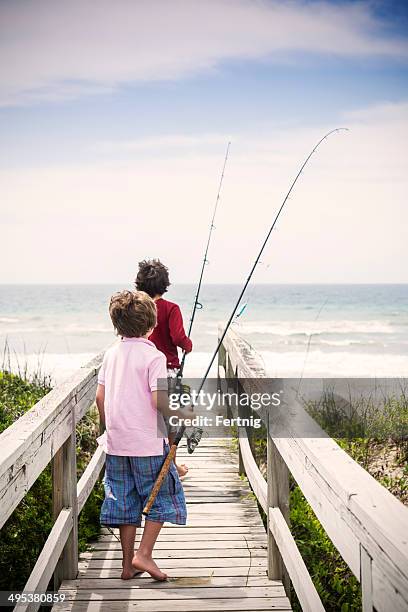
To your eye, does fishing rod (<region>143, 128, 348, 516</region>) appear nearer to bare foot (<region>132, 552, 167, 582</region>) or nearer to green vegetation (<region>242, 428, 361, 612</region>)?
bare foot (<region>132, 552, 167, 582</region>)

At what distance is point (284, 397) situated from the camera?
320 centimetres

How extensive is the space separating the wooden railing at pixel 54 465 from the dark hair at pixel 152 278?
2.01ft

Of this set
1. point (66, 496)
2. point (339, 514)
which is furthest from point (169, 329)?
point (339, 514)

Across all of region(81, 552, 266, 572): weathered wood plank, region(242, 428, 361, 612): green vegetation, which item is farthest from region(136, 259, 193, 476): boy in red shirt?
region(242, 428, 361, 612): green vegetation

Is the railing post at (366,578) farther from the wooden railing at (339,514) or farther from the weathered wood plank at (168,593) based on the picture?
the weathered wood plank at (168,593)

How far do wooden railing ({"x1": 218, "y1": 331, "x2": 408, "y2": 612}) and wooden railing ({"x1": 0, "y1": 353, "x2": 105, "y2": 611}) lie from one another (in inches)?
35.3

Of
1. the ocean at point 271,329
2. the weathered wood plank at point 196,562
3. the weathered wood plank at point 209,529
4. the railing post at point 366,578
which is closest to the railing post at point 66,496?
the weathered wood plank at point 196,562

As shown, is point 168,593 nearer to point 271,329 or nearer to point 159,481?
point 159,481

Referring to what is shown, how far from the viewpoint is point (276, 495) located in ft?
10.7

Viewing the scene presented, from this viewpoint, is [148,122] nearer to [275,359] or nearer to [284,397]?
[275,359]

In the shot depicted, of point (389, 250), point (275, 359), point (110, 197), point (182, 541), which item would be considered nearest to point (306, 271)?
point (389, 250)

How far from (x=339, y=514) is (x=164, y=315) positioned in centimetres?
263

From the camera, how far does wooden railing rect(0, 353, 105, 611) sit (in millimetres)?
2215

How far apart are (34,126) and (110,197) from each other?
10.8 m
